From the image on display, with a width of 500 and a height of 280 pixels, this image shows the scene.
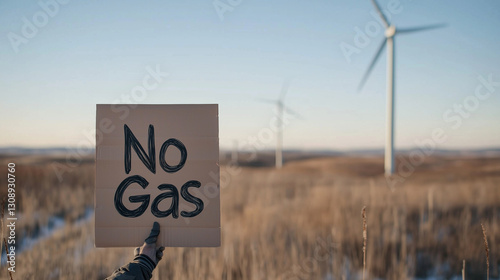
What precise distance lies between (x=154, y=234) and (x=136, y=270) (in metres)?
0.26

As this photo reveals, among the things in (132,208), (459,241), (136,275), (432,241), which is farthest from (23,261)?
(459,241)

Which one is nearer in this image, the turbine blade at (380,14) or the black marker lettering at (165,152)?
the black marker lettering at (165,152)

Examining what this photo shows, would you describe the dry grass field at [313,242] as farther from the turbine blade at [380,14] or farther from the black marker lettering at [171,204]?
the turbine blade at [380,14]

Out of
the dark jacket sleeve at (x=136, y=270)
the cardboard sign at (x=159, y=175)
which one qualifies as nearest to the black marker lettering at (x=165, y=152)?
the cardboard sign at (x=159, y=175)

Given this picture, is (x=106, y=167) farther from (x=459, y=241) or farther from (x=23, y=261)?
(x=459, y=241)

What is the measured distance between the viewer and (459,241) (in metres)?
4.01

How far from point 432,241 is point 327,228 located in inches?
57.3

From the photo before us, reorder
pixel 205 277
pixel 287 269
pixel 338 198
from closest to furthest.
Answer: pixel 205 277
pixel 287 269
pixel 338 198

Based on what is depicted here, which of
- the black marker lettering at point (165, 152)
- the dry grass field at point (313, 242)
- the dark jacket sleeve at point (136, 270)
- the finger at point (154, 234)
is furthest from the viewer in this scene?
the dry grass field at point (313, 242)

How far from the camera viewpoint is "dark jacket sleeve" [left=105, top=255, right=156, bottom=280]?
1437mm

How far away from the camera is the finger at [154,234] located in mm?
1711

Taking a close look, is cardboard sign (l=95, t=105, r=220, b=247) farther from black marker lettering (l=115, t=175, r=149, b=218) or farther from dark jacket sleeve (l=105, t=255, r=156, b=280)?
dark jacket sleeve (l=105, t=255, r=156, b=280)

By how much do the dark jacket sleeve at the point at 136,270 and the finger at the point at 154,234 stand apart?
0.10 m

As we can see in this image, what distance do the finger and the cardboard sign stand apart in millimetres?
35
